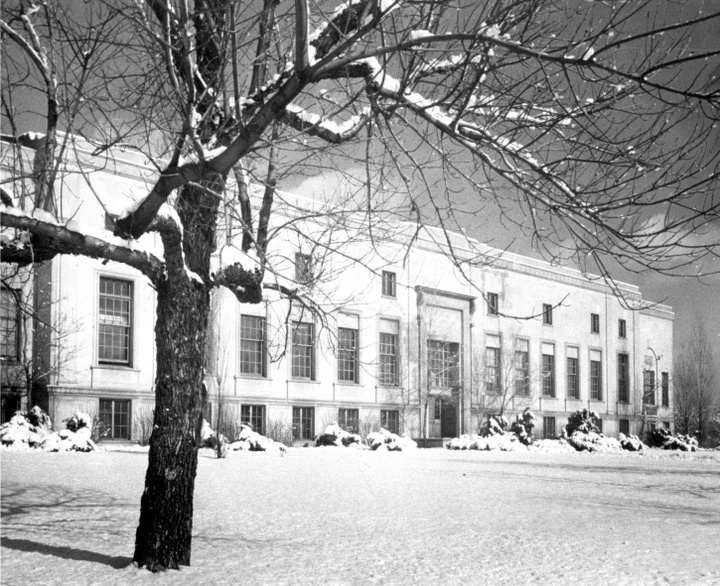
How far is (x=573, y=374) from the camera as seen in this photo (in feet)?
169

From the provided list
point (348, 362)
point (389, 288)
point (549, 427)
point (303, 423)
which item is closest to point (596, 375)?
point (549, 427)

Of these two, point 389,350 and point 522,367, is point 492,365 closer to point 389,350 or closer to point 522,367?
point 522,367

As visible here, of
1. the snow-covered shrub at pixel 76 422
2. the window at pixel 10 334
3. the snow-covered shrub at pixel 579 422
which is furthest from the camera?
the snow-covered shrub at pixel 579 422

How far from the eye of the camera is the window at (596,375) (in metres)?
52.9

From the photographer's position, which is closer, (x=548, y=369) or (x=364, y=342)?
(x=364, y=342)

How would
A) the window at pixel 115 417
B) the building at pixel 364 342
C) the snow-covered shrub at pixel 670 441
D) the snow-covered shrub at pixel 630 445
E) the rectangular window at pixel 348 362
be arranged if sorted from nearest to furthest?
the building at pixel 364 342
the window at pixel 115 417
the rectangular window at pixel 348 362
the snow-covered shrub at pixel 630 445
the snow-covered shrub at pixel 670 441

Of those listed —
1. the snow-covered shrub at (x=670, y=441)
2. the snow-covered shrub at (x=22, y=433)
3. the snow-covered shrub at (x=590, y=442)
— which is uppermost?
the snow-covered shrub at (x=22, y=433)

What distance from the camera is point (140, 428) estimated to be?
28984 millimetres

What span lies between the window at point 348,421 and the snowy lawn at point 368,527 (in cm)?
1832

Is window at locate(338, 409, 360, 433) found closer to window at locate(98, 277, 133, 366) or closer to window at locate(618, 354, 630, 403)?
window at locate(98, 277, 133, 366)

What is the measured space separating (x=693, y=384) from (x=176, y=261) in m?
56.1

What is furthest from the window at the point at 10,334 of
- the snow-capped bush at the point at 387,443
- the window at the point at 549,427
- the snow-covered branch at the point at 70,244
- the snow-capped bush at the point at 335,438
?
the window at the point at 549,427

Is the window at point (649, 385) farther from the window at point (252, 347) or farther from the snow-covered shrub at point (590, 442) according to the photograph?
the window at point (252, 347)

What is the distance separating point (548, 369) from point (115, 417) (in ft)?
93.2
